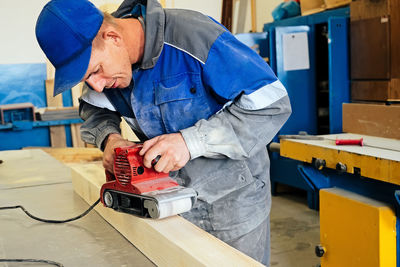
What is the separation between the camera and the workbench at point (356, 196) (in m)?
2.12

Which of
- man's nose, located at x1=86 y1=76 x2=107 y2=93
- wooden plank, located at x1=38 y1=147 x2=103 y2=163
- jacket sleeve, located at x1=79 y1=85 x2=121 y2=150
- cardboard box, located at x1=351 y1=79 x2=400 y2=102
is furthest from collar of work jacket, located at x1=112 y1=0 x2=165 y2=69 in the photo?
→ wooden plank, located at x1=38 y1=147 x2=103 y2=163

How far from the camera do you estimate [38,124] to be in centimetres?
479

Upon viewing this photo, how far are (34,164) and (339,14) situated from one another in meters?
2.83

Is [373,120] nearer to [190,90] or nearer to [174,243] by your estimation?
[190,90]

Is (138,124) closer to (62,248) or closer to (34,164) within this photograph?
(62,248)

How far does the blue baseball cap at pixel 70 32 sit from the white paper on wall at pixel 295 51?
10.6 ft

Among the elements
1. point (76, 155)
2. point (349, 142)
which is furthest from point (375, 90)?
point (76, 155)

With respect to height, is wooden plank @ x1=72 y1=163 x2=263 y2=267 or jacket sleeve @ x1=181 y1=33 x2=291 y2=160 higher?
jacket sleeve @ x1=181 y1=33 x2=291 y2=160

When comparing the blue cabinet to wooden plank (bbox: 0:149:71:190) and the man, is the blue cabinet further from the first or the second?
the man

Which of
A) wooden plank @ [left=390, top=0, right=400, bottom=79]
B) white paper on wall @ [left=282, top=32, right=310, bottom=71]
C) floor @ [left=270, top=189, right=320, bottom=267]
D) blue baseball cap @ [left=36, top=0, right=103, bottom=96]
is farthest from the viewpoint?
white paper on wall @ [left=282, top=32, right=310, bottom=71]

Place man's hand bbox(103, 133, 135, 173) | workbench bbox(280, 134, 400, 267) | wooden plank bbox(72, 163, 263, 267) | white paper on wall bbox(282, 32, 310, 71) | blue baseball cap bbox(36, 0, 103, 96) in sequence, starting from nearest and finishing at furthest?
wooden plank bbox(72, 163, 263, 267) → blue baseball cap bbox(36, 0, 103, 96) → man's hand bbox(103, 133, 135, 173) → workbench bbox(280, 134, 400, 267) → white paper on wall bbox(282, 32, 310, 71)

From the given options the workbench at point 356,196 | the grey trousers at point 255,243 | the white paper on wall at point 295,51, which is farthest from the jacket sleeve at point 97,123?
the white paper on wall at point 295,51

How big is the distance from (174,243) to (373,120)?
1.92 metres

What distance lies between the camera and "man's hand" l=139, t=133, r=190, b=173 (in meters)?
1.32
